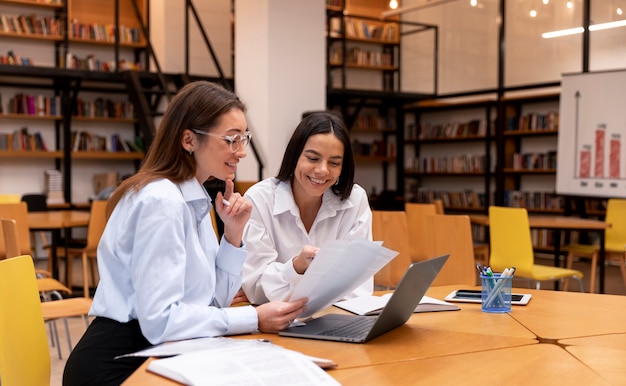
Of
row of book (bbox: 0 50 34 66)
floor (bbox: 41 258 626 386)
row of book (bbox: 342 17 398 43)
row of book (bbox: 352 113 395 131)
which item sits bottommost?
floor (bbox: 41 258 626 386)

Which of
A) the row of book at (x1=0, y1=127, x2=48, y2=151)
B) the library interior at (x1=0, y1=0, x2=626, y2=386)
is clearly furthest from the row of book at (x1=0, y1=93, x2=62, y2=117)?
the row of book at (x1=0, y1=127, x2=48, y2=151)

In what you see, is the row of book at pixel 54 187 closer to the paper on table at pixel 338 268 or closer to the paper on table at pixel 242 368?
the paper on table at pixel 338 268

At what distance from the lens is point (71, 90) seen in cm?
955

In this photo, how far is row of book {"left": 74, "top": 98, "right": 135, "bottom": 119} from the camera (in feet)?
31.8

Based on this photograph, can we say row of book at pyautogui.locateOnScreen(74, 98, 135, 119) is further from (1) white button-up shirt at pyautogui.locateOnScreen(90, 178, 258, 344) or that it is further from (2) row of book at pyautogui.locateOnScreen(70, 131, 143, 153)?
(1) white button-up shirt at pyautogui.locateOnScreen(90, 178, 258, 344)

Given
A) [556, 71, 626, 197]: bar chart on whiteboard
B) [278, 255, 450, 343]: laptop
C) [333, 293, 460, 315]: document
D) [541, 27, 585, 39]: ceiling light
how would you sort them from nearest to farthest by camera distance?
[278, 255, 450, 343]: laptop, [333, 293, 460, 315]: document, [556, 71, 626, 197]: bar chart on whiteboard, [541, 27, 585, 39]: ceiling light

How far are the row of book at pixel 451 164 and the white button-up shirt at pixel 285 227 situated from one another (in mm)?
7965

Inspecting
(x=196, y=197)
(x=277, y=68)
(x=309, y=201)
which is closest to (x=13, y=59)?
(x=277, y=68)

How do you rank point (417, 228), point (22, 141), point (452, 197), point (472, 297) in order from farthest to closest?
point (452, 197) → point (22, 141) → point (417, 228) → point (472, 297)

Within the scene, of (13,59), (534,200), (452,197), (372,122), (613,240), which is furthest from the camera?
(372,122)

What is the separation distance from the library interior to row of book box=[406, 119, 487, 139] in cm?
3

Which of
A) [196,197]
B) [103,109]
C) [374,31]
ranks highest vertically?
[374,31]

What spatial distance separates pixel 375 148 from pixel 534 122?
2.77 m

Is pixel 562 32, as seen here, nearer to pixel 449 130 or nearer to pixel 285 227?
pixel 449 130
